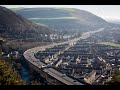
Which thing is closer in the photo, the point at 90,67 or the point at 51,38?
the point at 90,67

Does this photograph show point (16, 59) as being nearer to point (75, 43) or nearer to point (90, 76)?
point (75, 43)

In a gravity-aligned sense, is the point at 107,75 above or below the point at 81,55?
below
